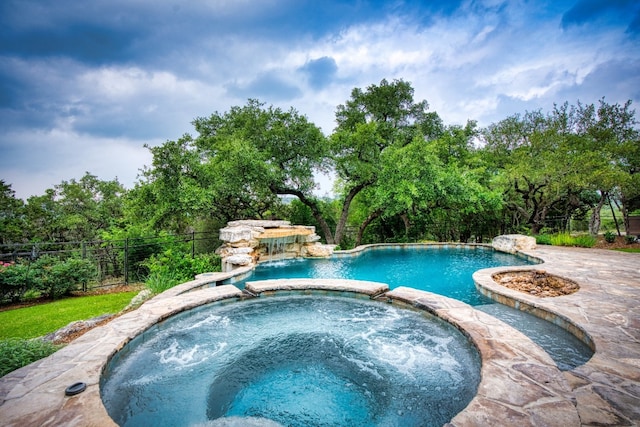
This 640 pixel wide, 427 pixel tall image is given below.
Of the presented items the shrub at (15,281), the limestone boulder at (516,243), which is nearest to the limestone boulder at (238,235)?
the shrub at (15,281)

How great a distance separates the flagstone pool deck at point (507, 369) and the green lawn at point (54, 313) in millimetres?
1668

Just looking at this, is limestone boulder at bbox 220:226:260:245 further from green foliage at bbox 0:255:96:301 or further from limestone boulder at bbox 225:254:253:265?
green foliage at bbox 0:255:96:301

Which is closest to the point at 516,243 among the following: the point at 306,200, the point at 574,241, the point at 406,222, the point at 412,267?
the point at 574,241

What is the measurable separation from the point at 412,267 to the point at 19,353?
896cm

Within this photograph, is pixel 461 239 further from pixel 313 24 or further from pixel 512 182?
pixel 313 24

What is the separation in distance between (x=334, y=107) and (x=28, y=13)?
44.4ft

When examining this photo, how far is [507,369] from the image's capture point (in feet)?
7.50

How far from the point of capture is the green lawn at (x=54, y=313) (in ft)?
14.4

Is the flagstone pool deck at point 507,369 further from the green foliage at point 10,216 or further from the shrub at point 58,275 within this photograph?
the green foliage at point 10,216

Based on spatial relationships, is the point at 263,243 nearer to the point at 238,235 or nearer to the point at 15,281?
the point at 238,235

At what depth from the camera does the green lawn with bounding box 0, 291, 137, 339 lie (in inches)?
172

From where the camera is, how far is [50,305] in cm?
579

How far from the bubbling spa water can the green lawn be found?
7.55 ft

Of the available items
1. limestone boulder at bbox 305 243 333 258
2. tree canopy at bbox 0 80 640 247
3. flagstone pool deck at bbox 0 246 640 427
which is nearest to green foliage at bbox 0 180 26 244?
tree canopy at bbox 0 80 640 247
